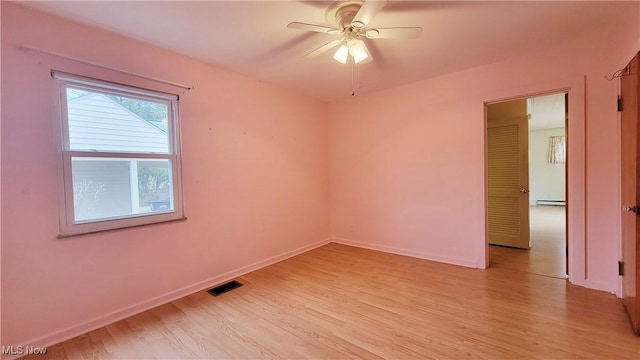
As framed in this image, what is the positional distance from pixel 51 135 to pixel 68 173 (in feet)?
1.04

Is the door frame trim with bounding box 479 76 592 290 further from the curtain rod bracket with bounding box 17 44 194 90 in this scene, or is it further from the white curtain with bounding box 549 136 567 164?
the white curtain with bounding box 549 136 567 164

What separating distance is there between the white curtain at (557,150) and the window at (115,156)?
10.6 metres

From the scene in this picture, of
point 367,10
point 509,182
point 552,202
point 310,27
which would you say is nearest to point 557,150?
point 552,202

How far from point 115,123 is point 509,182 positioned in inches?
206

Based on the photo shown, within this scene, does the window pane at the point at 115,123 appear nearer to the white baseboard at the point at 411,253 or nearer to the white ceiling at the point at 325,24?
the white ceiling at the point at 325,24

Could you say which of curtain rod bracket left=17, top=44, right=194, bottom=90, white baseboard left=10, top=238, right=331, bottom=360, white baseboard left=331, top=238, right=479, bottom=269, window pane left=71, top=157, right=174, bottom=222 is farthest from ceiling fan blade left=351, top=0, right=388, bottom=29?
white baseboard left=331, top=238, right=479, bottom=269

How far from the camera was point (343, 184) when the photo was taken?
4.83 meters

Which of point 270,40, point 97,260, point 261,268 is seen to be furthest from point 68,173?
point 261,268

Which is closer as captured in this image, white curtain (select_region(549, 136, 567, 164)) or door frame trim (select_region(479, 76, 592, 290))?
door frame trim (select_region(479, 76, 592, 290))

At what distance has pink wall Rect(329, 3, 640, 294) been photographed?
2650 millimetres

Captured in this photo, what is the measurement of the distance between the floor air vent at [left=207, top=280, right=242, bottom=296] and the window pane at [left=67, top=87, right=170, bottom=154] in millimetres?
1618

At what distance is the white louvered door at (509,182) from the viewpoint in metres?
4.09

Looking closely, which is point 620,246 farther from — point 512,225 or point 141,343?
point 141,343

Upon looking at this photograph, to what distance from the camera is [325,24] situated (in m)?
2.32
